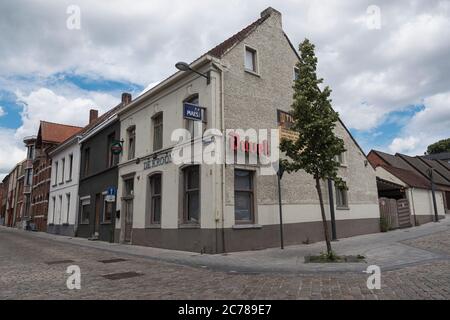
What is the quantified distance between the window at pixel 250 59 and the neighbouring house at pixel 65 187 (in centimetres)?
1466

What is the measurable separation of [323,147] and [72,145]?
21.0 metres

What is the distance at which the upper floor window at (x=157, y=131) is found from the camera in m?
15.1

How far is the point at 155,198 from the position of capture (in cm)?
1502

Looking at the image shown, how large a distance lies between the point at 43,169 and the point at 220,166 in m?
27.2

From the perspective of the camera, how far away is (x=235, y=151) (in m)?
12.4

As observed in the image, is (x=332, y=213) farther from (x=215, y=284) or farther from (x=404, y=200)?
(x=215, y=284)

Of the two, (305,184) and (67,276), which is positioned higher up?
(305,184)

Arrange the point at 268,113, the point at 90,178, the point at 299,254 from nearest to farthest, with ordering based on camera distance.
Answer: the point at 299,254 < the point at 268,113 < the point at 90,178

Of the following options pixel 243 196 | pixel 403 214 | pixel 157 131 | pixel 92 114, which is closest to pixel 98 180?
pixel 157 131

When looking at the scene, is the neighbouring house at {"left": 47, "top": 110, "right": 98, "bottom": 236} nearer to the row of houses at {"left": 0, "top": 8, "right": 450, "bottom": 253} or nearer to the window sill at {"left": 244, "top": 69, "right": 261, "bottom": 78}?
the row of houses at {"left": 0, "top": 8, "right": 450, "bottom": 253}

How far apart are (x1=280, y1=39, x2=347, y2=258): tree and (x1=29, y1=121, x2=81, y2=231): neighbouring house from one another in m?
26.8
